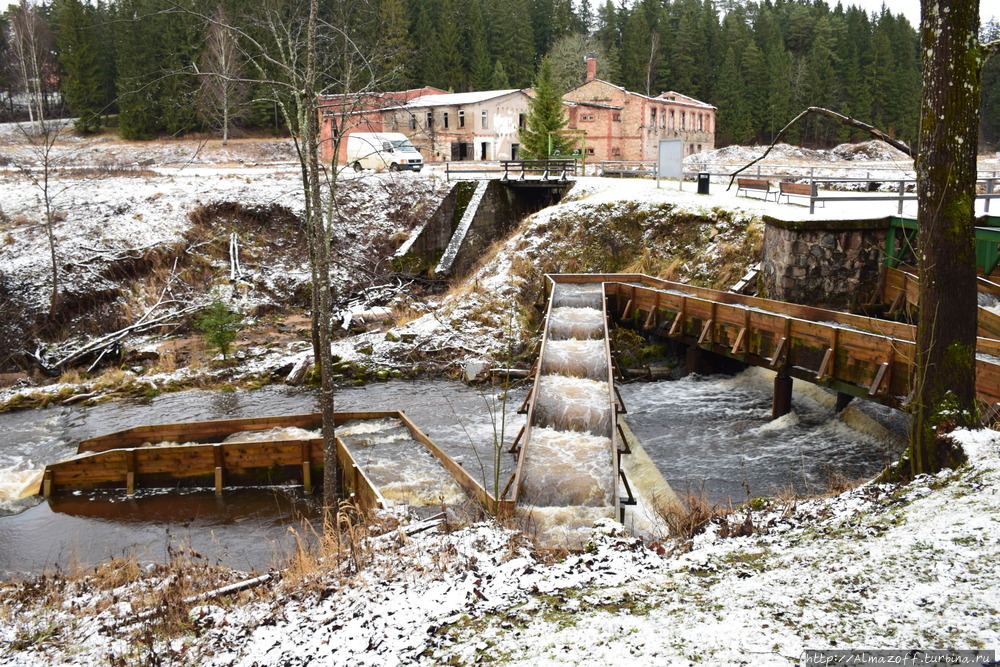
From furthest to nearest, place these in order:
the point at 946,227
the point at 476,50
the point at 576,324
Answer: the point at 476,50 < the point at 576,324 < the point at 946,227

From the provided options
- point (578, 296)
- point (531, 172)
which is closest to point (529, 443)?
point (578, 296)

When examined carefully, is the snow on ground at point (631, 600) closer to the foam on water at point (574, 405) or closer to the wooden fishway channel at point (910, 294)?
the foam on water at point (574, 405)

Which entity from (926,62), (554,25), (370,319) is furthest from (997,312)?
(554,25)

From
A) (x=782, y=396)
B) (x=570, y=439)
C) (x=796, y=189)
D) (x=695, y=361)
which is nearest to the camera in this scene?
(x=570, y=439)

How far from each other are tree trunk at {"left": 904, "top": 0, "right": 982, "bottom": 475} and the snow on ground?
369 mm

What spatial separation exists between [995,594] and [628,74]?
8088cm

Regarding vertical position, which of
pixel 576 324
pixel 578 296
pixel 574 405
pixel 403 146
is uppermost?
pixel 403 146

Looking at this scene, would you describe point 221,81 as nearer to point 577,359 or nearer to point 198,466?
point 198,466

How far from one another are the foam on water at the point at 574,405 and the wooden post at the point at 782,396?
3.84 meters

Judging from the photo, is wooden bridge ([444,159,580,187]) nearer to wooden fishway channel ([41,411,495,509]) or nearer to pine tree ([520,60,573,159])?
pine tree ([520,60,573,159])

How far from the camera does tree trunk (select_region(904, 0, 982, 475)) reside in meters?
6.92

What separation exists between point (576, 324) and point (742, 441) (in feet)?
16.2

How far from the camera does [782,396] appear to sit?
15031 millimetres

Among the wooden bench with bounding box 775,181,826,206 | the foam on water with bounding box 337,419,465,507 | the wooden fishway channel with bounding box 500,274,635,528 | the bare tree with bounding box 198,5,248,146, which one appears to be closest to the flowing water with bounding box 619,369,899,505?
the wooden fishway channel with bounding box 500,274,635,528
